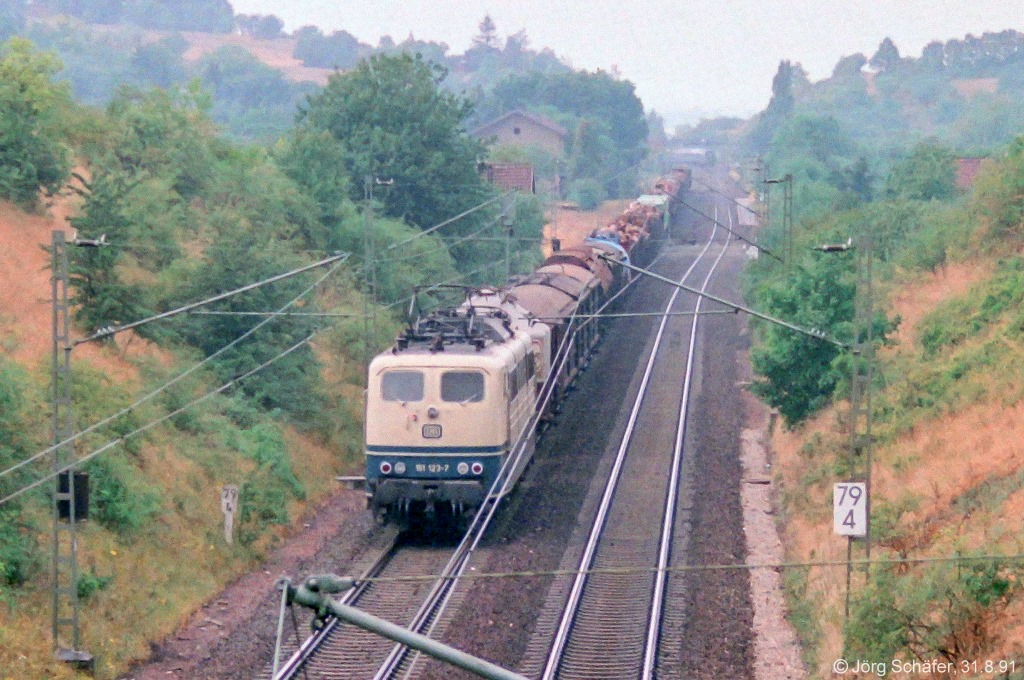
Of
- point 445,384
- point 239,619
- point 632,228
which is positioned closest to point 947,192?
point 632,228

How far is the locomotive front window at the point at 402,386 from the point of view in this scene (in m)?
20.1

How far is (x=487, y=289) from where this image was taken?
27.6 metres

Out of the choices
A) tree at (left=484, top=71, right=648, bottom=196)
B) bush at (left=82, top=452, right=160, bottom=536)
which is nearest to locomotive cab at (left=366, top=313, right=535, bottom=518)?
bush at (left=82, top=452, right=160, bottom=536)

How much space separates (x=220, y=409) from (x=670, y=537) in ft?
30.7

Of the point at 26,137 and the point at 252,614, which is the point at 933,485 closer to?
the point at 252,614

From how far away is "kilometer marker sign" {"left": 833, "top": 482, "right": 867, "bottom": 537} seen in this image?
1623cm

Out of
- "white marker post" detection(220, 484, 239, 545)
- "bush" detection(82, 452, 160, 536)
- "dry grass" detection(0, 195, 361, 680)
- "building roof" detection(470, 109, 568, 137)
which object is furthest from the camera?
"building roof" detection(470, 109, 568, 137)

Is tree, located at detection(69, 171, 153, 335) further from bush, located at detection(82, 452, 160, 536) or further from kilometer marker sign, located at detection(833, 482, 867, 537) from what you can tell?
kilometer marker sign, located at detection(833, 482, 867, 537)

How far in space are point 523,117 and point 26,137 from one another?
66189 mm

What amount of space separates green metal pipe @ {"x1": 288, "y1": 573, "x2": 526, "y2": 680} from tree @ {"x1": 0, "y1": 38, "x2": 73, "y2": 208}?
86.5 feet

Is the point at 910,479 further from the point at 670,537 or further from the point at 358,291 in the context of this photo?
the point at 358,291

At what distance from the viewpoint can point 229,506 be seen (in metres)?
19.9

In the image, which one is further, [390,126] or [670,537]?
[390,126]

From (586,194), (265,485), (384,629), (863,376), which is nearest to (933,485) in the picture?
(863,376)
